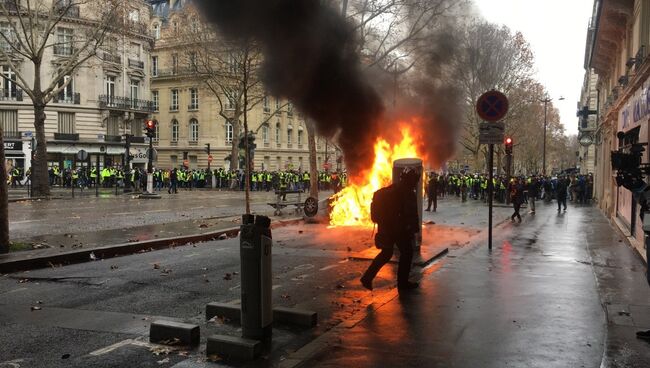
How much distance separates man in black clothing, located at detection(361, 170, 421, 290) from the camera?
22.1 feet

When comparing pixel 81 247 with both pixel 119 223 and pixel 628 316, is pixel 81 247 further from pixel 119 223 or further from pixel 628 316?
pixel 628 316

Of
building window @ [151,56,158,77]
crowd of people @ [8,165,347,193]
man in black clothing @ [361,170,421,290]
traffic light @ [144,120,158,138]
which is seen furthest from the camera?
building window @ [151,56,158,77]

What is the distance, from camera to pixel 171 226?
13.5 meters

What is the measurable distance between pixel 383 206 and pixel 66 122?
150 feet

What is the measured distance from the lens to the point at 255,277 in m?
4.48

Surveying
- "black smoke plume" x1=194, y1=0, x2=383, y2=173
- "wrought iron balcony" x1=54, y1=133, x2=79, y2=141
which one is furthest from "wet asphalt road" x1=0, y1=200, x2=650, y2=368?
"wrought iron balcony" x1=54, y1=133, x2=79, y2=141

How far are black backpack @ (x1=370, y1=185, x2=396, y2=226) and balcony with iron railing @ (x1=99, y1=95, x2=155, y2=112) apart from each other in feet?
150

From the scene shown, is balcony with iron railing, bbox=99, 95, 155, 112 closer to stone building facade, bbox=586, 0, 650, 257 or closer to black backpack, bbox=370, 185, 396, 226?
stone building facade, bbox=586, 0, 650, 257

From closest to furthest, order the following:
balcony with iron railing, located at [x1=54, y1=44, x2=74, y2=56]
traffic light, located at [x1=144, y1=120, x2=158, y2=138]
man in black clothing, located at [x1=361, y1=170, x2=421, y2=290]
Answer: man in black clothing, located at [x1=361, y1=170, x2=421, y2=290]
traffic light, located at [x1=144, y1=120, x2=158, y2=138]
balcony with iron railing, located at [x1=54, y1=44, x2=74, y2=56]

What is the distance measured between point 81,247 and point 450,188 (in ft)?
103

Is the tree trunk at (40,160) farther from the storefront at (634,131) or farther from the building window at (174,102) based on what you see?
the building window at (174,102)

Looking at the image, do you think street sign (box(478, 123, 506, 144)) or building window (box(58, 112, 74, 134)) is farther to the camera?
building window (box(58, 112, 74, 134))

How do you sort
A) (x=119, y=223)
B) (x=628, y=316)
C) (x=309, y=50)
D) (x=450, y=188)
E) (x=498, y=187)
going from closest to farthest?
(x=628, y=316) → (x=309, y=50) → (x=119, y=223) → (x=498, y=187) → (x=450, y=188)

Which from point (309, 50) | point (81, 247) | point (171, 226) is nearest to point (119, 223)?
point (171, 226)
